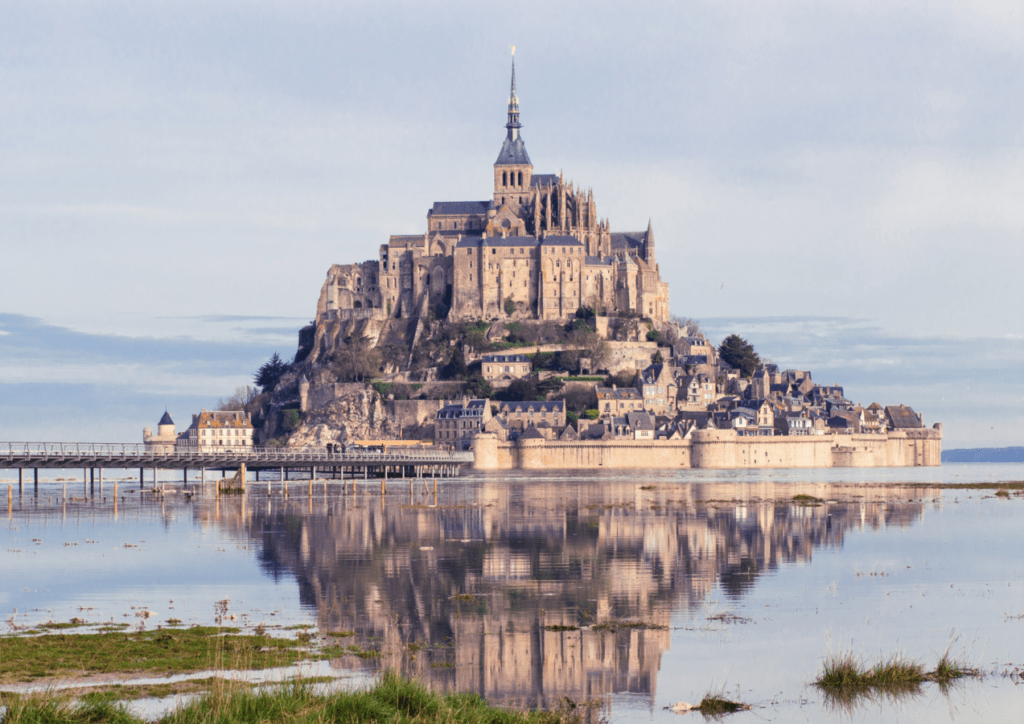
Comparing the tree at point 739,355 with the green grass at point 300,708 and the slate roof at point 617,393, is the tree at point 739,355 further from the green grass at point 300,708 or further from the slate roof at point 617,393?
the green grass at point 300,708

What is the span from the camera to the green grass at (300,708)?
13430 millimetres

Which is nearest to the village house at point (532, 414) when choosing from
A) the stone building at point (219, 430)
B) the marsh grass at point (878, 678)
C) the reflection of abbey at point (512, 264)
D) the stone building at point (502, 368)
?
the stone building at point (502, 368)

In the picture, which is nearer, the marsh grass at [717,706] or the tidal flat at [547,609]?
the marsh grass at [717,706]

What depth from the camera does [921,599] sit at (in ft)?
88.1

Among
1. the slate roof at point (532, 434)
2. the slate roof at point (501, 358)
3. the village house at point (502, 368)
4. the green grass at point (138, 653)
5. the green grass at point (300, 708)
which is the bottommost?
the green grass at point (138, 653)

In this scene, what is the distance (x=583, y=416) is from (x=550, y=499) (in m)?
60.1

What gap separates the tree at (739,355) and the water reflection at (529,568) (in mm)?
80671

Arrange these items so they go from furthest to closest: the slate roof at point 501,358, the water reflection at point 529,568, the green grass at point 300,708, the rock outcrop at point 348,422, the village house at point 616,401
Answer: the slate roof at point 501,358 → the rock outcrop at point 348,422 → the village house at point 616,401 → the water reflection at point 529,568 → the green grass at point 300,708

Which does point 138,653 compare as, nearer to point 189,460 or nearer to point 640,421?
point 189,460

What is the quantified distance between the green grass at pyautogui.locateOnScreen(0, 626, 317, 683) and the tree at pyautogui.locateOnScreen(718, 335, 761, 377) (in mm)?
127736

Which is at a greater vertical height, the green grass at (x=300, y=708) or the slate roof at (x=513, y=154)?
the slate roof at (x=513, y=154)

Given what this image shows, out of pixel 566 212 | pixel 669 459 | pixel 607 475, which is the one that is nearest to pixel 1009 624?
pixel 607 475

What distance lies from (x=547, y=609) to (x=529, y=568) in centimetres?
734

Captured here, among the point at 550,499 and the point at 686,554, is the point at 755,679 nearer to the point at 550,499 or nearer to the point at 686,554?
the point at 686,554
